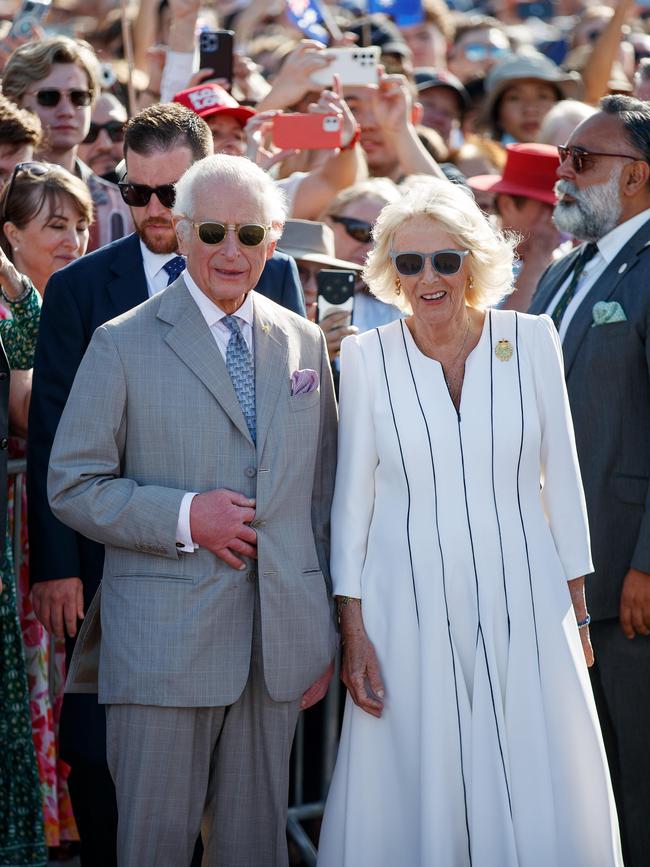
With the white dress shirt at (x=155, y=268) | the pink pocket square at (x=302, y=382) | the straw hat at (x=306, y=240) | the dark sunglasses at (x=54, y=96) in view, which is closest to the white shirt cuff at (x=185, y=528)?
the pink pocket square at (x=302, y=382)

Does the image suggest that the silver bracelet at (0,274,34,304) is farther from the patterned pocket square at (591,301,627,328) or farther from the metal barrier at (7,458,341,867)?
the patterned pocket square at (591,301,627,328)

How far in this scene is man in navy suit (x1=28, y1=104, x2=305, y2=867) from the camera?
3846 millimetres

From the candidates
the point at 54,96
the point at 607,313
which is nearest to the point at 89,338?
the point at 607,313

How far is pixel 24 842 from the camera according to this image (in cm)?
428

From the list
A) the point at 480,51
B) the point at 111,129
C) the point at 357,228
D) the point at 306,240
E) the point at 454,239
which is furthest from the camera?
the point at 480,51

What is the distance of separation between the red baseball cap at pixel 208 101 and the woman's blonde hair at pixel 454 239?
211 centimetres

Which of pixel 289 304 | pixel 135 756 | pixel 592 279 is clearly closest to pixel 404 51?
pixel 592 279

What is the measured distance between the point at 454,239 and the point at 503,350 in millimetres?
353

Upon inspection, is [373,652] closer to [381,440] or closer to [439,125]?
[381,440]

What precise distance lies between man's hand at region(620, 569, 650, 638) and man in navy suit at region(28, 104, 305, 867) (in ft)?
4.72

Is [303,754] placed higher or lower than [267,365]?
lower

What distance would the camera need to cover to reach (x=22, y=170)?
15.8 feet

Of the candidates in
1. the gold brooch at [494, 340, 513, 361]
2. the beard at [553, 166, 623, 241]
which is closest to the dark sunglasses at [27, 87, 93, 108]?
the beard at [553, 166, 623, 241]

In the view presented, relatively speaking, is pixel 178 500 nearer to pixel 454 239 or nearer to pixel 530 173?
pixel 454 239
